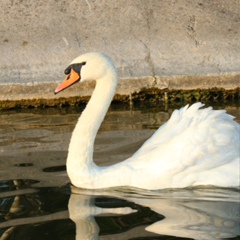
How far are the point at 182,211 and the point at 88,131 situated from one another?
3.90ft

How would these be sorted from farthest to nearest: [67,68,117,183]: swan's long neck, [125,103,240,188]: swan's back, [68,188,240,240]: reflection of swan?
[67,68,117,183]: swan's long neck, [125,103,240,188]: swan's back, [68,188,240,240]: reflection of swan

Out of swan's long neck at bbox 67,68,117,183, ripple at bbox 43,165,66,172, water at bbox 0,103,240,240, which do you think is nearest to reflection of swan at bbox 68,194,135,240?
water at bbox 0,103,240,240

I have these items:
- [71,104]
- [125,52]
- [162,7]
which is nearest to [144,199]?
[71,104]

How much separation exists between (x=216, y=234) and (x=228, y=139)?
1.43 m

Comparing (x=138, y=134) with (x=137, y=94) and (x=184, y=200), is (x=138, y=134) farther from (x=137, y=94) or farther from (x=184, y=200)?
(x=184, y=200)

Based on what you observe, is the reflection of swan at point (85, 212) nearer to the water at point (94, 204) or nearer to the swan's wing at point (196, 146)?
the water at point (94, 204)

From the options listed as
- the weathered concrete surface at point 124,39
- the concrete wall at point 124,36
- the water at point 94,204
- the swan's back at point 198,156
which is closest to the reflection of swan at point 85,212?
the water at point 94,204

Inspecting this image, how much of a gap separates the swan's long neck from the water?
200 mm

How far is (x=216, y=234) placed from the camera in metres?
5.56

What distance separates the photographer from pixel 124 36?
11.3m

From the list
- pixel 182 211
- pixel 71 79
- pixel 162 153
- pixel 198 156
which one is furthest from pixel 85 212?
pixel 71 79

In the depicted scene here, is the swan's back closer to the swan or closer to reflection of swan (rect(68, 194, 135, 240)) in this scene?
the swan

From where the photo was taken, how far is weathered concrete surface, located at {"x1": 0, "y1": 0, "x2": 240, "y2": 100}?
34.7 feet

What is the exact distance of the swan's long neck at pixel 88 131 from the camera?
684 centimetres
